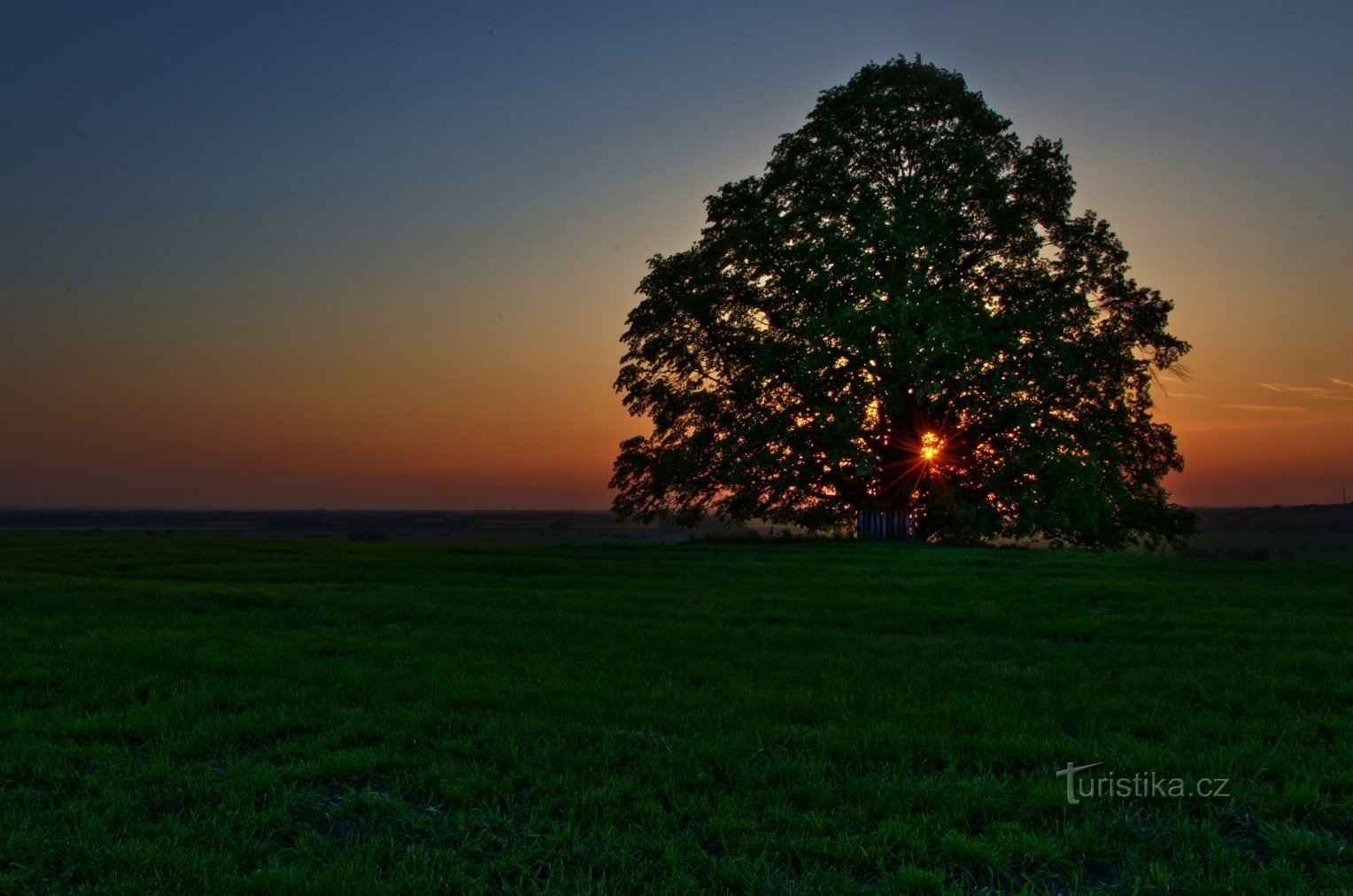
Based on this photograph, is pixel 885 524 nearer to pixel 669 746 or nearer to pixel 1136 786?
pixel 1136 786

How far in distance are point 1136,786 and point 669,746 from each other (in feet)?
11.5

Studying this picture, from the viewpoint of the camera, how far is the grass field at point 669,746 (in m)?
4.98

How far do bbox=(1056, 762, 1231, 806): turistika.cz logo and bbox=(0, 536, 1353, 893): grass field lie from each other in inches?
3.6

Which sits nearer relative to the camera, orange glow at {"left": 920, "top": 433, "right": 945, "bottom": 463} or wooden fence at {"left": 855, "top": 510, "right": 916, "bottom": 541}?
orange glow at {"left": 920, "top": 433, "right": 945, "bottom": 463}

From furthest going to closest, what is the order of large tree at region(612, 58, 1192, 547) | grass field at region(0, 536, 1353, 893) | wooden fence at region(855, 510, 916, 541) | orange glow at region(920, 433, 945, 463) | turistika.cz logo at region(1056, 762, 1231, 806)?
wooden fence at region(855, 510, 916, 541)
orange glow at region(920, 433, 945, 463)
large tree at region(612, 58, 1192, 547)
turistika.cz logo at region(1056, 762, 1231, 806)
grass field at region(0, 536, 1353, 893)

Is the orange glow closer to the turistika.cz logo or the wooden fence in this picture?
the wooden fence

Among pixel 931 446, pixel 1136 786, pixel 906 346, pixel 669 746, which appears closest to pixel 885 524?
pixel 931 446

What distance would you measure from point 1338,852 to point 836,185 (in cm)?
2541

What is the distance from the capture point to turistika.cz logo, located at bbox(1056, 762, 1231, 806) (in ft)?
19.4

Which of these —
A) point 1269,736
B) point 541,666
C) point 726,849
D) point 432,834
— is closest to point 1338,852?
point 1269,736

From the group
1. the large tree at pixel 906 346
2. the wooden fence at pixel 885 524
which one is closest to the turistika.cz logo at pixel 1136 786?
the large tree at pixel 906 346

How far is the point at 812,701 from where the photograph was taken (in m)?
8.08

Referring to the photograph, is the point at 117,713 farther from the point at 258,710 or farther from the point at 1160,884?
the point at 1160,884

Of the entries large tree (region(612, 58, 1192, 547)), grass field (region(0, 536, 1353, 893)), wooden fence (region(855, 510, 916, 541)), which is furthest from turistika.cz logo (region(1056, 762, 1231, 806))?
wooden fence (region(855, 510, 916, 541))
